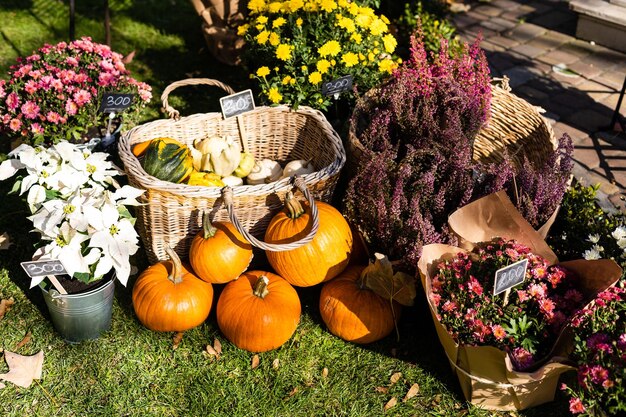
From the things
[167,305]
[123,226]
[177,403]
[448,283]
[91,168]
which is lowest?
[177,403]

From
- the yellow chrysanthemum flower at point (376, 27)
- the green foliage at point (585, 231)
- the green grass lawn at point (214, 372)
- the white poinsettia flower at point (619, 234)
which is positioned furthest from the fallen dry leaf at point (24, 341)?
the white poinsettia flower at point (619, 234)

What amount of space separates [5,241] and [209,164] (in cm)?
123

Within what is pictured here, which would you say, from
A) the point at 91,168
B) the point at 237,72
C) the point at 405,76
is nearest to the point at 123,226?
the point at 91,168

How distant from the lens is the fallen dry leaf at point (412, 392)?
2.72 m

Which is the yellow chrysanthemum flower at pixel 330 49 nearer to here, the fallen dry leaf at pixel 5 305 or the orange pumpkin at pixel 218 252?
the orange pumpkin at pixel 218 252

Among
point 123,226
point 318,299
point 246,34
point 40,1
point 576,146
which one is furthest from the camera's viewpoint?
point 40,1

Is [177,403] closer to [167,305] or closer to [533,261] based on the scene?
[167,305]

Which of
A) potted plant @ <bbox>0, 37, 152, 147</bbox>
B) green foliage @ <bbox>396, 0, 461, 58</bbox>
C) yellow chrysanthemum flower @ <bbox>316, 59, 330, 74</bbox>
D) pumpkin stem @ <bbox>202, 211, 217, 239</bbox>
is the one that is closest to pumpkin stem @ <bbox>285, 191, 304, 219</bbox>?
pumpkin stem @ <bbox>202, 211, 217, 239</bbox>

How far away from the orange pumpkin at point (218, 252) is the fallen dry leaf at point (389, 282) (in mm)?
615

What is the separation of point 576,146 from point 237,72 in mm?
2692

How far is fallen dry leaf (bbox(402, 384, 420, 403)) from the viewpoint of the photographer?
2.72 m

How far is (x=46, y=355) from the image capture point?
288 centimetres

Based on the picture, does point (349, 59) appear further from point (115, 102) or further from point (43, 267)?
point (43, 267)

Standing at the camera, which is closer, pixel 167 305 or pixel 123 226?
pixel 123 226
